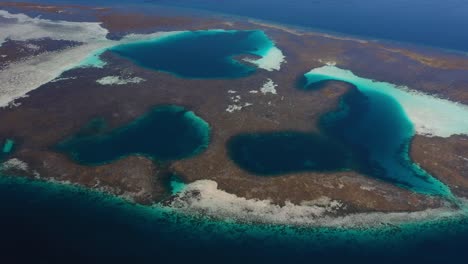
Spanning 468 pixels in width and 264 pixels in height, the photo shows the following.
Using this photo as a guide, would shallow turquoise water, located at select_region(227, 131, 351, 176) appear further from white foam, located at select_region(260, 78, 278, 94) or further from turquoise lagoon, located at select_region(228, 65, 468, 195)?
white foam, located at select_region(260, 78, 278, 94)

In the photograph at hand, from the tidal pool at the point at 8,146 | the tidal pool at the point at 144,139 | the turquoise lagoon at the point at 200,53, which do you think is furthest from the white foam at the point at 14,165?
the turquoise lagoon at the point at 200,53

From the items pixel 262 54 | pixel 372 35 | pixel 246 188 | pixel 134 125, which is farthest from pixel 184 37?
pixel 246 188

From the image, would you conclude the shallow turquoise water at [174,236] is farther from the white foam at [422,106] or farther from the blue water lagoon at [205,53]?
the blue water lagoon at [205,53]

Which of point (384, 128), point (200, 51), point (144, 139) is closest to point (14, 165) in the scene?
point (144, 139)

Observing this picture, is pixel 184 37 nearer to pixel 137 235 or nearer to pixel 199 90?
pixel 199 90

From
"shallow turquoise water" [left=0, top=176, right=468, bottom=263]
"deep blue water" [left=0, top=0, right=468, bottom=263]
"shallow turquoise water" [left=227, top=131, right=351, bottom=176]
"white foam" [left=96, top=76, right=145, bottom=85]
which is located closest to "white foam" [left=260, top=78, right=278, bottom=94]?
"shallow turquoise water" [left=227, top=131, right=351, bottom=176]

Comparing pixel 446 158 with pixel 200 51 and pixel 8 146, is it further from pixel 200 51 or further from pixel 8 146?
pixel 8 146
